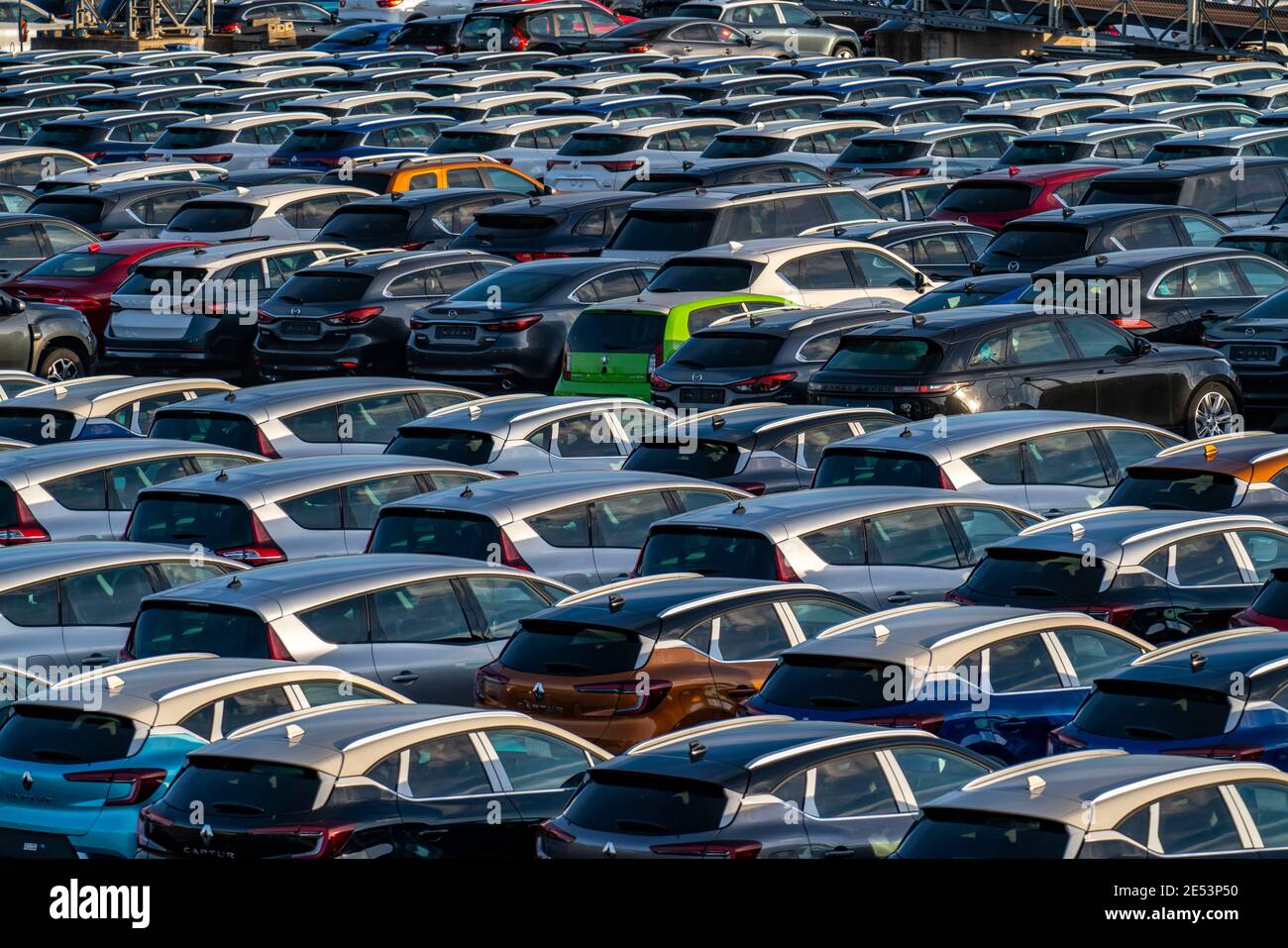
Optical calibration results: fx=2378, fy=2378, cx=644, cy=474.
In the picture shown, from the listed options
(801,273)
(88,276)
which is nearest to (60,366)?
(88,276)

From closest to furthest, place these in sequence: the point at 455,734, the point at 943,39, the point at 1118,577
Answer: the point at 455,734 < the point at 1118,577 < the point at 943,39

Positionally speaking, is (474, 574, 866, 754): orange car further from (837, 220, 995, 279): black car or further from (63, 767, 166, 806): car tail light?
(837, 220, 995, 279): black car

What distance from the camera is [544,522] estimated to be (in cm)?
1480

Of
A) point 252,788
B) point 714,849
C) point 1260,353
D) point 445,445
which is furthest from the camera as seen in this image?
point 1260,353

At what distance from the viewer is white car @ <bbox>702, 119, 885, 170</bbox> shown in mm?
31719

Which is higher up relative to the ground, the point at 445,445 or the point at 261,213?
the point at 261,213

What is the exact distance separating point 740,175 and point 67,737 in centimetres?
1877

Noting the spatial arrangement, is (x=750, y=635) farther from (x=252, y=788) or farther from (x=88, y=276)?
(x=88, y=276)

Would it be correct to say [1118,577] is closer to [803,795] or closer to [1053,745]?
[1053,745]

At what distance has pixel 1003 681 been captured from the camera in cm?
1173

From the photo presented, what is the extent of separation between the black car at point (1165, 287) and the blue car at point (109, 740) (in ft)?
34.4

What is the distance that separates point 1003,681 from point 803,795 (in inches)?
90.5
